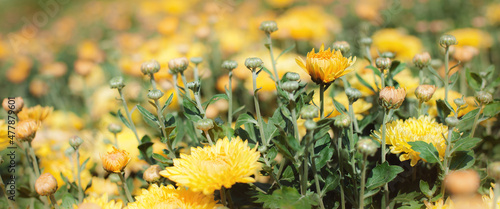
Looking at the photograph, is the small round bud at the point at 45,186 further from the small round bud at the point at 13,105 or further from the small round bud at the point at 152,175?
the small round bud at the point at 13,105

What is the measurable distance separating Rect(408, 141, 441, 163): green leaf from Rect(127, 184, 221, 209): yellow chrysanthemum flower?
0.66 metres

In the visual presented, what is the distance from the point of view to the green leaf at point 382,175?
1.06 metres

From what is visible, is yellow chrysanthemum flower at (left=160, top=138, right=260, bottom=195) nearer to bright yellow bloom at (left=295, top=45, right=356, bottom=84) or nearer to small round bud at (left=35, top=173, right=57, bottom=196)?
bright yellow bloom at (left=295, top=45, right=356, bottom=84)

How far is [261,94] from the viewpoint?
2350mm

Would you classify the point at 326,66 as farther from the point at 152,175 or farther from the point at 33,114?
the point at 33,114

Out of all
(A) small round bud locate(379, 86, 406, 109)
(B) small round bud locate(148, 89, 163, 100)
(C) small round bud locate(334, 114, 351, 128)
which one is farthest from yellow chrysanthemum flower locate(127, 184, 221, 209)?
(A) small round bud locate(379, 86, 406, 109)

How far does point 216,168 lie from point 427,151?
0.66 m

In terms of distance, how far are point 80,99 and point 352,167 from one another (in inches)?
129

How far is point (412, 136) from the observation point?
119 centimetres

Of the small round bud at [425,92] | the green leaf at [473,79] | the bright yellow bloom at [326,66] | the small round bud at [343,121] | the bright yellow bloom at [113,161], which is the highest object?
the bright yellow bloom at [326,66]

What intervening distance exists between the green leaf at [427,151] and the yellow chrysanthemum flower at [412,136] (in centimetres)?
5

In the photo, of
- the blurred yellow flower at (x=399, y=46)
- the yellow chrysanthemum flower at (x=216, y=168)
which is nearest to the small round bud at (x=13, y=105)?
the yellow chrysanthemum flower at (x=216, y=168)

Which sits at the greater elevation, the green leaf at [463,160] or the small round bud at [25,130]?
the small round bud at [25,130]

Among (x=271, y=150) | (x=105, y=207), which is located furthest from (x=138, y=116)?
(x=271, y=150)
